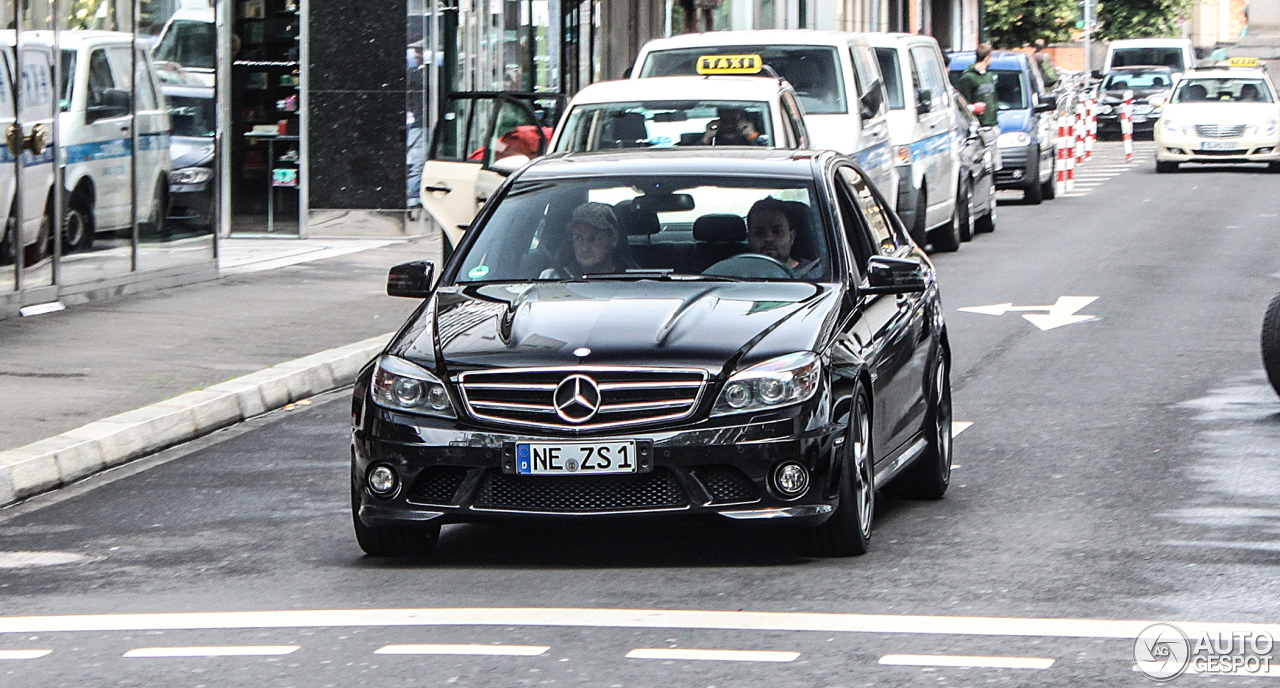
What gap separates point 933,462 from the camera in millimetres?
9039

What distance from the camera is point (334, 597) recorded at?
7.29 meters

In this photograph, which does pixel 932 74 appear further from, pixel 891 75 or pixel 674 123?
pixel 674 123

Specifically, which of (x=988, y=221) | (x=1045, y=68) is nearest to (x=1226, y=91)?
(x=1045, y=68)

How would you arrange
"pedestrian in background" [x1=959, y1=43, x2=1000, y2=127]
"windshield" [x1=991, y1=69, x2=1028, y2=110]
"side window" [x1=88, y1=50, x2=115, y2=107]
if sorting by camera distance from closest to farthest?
"side window" [x1=88, y1=50, x2=115, y2=107]
"pedestrian in background" [x1=959, y1=43, x2=1000, y2=127]
"windshield" [x1=991, y1=69, x2=1028, y2=110]

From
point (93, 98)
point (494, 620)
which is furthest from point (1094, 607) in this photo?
point (93, 98)

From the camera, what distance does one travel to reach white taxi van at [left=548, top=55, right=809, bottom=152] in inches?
602

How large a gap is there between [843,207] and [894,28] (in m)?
52.4

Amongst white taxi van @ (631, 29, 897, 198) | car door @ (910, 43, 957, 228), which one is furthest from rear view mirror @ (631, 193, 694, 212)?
car door @ (910, 43, 957, 228)

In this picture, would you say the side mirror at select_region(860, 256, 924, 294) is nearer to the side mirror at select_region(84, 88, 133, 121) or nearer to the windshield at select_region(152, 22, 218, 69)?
the side mirror at select_region(84, 88, 133, 121)

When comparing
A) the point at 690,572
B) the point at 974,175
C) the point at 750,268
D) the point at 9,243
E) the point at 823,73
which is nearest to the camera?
the point at 690,572

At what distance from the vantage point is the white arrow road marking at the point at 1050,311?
15.8 metres

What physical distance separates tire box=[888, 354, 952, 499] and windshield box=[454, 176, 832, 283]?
3.37ft

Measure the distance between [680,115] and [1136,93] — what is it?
41931 millimetres

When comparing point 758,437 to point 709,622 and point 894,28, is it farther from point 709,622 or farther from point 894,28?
point 894,28
